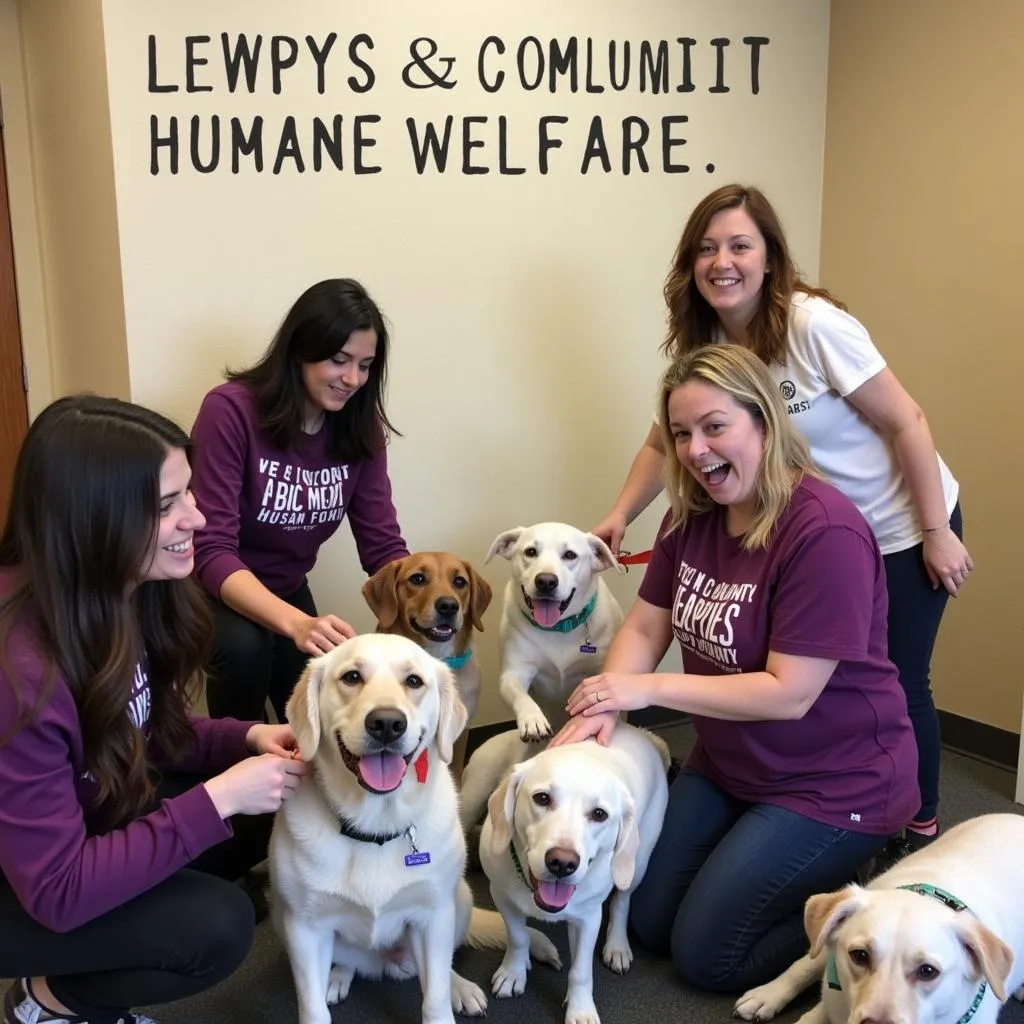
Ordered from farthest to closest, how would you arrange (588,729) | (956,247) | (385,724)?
1. (956,247)
2. (588,729)
3. (385,724)

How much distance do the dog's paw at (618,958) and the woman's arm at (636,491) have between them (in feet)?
3.56

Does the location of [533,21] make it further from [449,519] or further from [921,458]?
[921,458]

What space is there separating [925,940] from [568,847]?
24.8 inches

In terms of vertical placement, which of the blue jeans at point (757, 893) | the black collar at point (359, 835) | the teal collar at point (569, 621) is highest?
the teal collar at point (569, 621)

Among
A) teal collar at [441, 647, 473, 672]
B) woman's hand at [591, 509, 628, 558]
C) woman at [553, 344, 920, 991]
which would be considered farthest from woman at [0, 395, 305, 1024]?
woman's hand at [591, 509, 628, 558]

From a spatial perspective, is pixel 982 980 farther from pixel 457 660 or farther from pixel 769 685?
pixel 457 660

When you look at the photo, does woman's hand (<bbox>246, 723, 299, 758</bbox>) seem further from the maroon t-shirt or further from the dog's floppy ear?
the maroon t-shirt

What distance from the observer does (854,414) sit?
252cm

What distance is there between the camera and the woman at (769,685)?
6.77ft

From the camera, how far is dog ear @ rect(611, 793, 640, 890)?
6.57 feet

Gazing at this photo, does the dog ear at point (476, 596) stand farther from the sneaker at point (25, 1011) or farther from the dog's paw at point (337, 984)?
the sneaker at point (25, 1011)

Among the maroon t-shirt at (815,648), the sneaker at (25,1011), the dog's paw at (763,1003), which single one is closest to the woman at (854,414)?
the maroon t-shirt at (815,648)

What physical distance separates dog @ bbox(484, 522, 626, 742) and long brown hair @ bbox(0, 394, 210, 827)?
123 cm

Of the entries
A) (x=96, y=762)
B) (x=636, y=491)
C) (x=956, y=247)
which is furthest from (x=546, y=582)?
(x=956, y=247)
